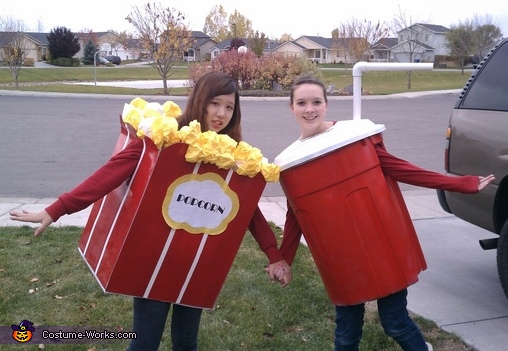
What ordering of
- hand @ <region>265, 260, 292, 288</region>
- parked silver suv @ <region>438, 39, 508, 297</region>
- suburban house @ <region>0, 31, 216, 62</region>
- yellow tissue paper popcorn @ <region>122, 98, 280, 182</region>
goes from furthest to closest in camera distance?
1. suburban house @ <region>0, 31, 216, 62</region>
2. parked silver suv @ <region>438, 39, 508, 297</region>
3. hand @ <region>265, 260, 292, 288</region>
4. yellow tissue paper popcorn @ <region>122, 98, 280, 182</region>

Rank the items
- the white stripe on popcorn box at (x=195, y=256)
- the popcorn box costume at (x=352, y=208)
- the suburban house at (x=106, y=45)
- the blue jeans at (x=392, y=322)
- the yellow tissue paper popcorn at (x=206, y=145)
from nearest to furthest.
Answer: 1. the yellow tissue paper popcorn at (x=206, y=145)
2. the white stripe on popcorn box at (x=195, y=256)
3. the popcorn box costume at (x=352, y=208)
4. the blue jeans at (x=392, y=322)
5. the suburban house at (x=106, y=45)

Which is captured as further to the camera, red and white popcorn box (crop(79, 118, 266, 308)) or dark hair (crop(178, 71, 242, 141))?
dark hair (crop(178, 71, 242, 141))

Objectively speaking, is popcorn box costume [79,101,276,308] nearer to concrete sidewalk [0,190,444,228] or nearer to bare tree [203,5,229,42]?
concrete sidewalk [0,190,444,228]

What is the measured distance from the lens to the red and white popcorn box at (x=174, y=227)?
2416mm

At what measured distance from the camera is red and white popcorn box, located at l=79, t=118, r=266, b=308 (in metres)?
2.42

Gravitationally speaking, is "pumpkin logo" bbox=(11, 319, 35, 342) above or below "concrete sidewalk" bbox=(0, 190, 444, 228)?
below

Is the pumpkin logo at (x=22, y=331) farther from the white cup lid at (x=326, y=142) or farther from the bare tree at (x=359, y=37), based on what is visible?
the bare tree at (x=359, y=37)

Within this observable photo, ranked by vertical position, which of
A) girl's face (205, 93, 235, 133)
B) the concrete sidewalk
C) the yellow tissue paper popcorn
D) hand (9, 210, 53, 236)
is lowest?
the concrete sidewalk

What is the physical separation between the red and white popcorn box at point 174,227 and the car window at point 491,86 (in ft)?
7.83

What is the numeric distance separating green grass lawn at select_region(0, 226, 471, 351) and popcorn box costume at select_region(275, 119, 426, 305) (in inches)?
38.9

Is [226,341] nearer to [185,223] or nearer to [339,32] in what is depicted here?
→ [185,223]

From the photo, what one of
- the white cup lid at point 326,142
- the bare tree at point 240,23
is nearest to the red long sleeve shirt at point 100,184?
the white cup lid at point 326,142

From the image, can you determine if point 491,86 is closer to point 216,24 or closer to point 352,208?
point 352,208

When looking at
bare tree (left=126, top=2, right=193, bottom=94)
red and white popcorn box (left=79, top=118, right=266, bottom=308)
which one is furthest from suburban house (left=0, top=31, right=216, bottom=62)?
red and white popcorn box (left=79, top=118, right=266, bottom=308)
